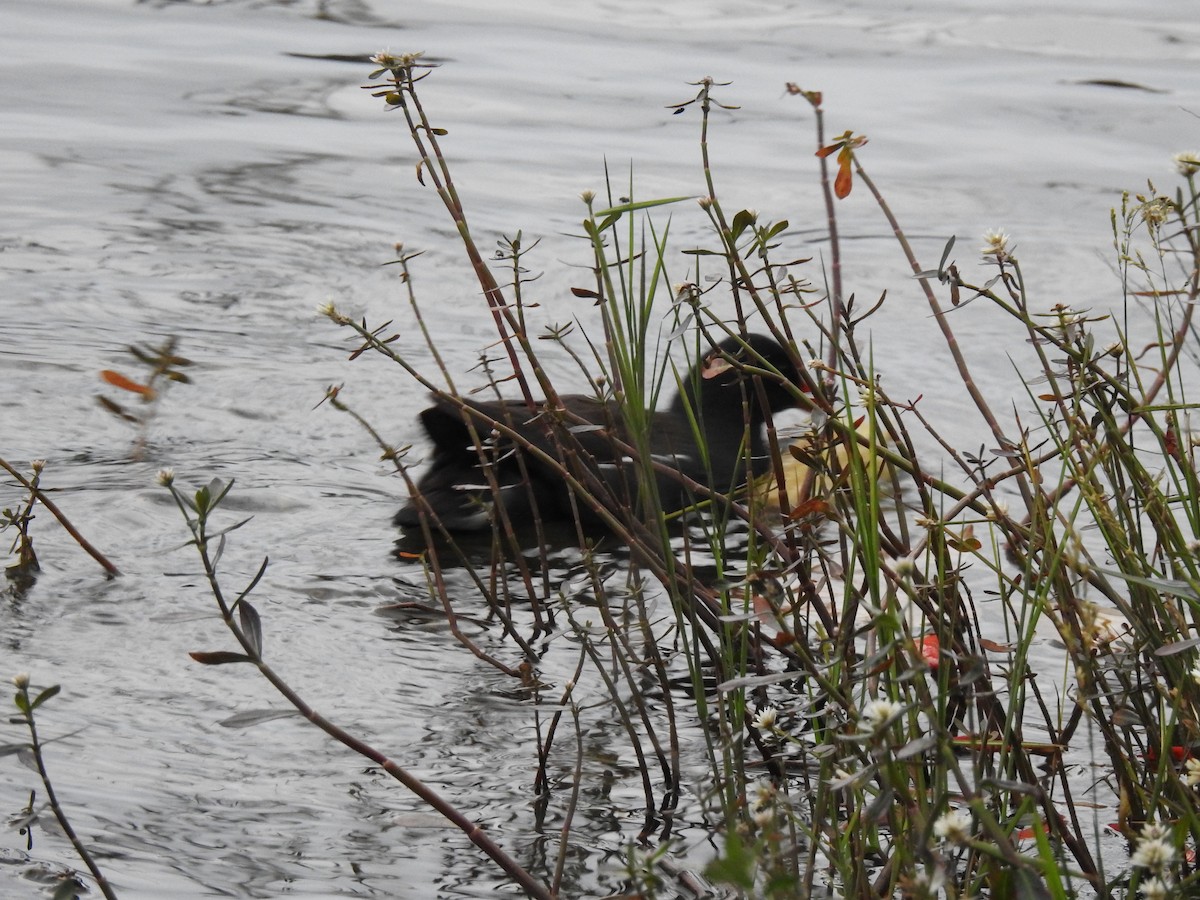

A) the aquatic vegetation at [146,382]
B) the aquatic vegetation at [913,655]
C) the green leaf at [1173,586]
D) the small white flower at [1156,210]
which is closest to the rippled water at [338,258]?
the aquatic vegetation at [146,382]

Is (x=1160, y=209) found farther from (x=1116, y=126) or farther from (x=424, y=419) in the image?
(x=1116, y=126)

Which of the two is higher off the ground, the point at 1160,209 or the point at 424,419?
the point at 1160,209

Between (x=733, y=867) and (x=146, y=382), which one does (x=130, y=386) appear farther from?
(x=733, y=867)

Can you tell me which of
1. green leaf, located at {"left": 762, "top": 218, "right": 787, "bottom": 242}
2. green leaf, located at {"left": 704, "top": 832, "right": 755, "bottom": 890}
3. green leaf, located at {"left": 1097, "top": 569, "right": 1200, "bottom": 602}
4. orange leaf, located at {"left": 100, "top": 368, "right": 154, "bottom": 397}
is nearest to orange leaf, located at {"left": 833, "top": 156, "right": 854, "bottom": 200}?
green leaf, located at {"left": 762, "top": 218, "right": 787, "bottom": 242}

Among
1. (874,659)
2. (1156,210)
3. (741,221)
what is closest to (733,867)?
(874,659)

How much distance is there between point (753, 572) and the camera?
2035mm

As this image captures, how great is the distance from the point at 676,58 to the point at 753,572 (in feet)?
33.4

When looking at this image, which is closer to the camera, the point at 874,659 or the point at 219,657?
the point at 874,659

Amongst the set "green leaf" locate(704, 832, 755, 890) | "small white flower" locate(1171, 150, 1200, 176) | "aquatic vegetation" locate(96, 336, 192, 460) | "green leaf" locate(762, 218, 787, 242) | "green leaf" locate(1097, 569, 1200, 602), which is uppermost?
"small white flower" locate(1171, 150, 1200, 176)

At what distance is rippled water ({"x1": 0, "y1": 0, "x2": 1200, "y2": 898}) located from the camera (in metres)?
2.73

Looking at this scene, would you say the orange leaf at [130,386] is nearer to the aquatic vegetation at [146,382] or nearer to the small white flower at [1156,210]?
the aquatic vegetation at [146,382]

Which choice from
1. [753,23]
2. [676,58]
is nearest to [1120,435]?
[676,58]

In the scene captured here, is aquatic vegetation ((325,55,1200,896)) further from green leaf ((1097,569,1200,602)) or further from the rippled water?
the rippled water

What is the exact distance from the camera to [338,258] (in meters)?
6.79
